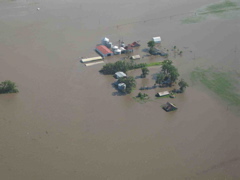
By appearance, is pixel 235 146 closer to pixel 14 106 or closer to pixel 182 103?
pixel 182 103

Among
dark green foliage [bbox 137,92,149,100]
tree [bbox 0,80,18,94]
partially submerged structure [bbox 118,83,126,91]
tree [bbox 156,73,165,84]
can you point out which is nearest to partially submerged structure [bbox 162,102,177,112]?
dark green foliage [bbox 137,92,149,100]

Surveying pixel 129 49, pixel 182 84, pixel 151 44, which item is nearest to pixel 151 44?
pixel 151 44

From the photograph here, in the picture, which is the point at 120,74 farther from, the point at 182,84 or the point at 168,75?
the point at 182,84

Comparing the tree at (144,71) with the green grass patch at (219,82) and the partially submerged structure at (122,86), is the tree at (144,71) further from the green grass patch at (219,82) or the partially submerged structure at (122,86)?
the green grass patch at (219,82)

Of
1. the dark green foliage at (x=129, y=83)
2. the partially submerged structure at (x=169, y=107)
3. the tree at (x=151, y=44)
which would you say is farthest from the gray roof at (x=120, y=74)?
the tree at (x=151, y=44)

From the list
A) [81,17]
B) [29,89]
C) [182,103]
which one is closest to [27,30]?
[81,17]

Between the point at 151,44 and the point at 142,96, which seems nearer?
the point at 142,96
